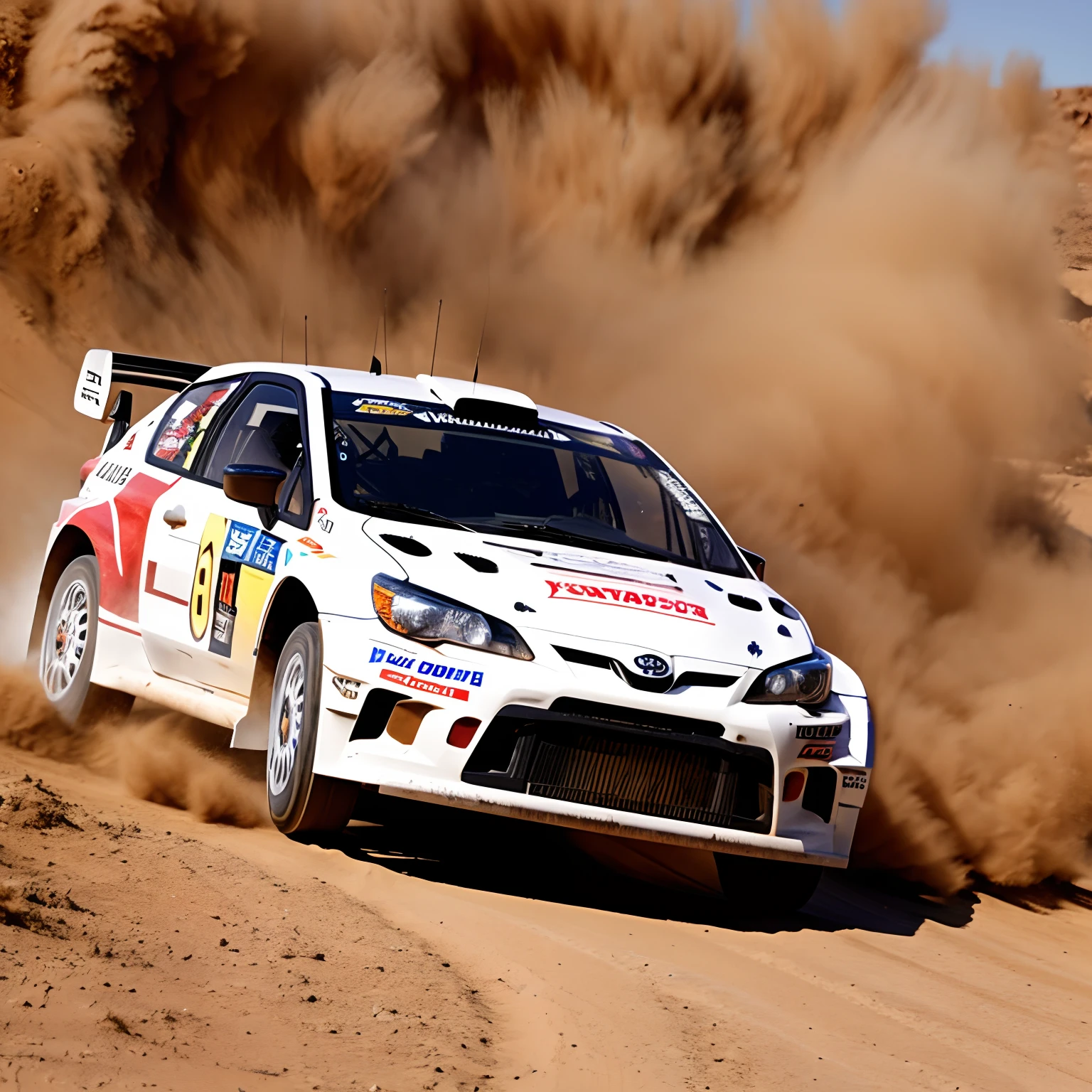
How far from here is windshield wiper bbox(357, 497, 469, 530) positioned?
5816mm

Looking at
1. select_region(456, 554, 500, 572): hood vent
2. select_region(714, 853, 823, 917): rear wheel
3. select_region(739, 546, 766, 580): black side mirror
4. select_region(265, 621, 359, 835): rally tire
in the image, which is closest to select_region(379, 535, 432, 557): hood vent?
select_region(456, 554, 500, 572): hood vent

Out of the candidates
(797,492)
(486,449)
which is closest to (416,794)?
(486,449)

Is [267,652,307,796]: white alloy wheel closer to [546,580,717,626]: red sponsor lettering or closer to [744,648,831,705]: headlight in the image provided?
[546,580,717,626]: red sponsor lettering

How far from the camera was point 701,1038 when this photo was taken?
168 inches

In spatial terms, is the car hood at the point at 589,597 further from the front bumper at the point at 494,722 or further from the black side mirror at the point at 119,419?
the black side mirror at the point at 119,419

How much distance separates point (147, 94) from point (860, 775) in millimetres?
12122

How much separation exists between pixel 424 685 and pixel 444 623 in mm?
200

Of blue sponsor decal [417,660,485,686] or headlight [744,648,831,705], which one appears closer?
blue sponsor decal [417,660,485,686]

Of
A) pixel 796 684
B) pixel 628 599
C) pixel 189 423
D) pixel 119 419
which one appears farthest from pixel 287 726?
pixel 119 419

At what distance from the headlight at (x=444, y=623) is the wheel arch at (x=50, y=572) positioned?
2641 mm

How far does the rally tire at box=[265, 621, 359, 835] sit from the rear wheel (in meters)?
1.41

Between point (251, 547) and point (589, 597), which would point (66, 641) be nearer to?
point (251, 547)

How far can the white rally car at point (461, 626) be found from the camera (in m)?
5.27

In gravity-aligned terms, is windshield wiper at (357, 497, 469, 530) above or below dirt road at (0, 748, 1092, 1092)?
above
